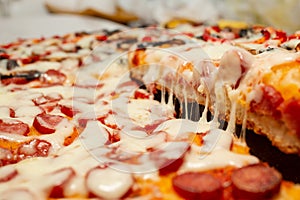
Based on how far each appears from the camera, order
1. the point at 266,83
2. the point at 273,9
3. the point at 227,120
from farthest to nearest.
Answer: the point at 273,9 → the point at 227,120 → the point at 266,83

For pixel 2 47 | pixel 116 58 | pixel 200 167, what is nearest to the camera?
pixel 200 167

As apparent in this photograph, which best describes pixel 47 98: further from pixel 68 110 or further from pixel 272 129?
pixel 272 129

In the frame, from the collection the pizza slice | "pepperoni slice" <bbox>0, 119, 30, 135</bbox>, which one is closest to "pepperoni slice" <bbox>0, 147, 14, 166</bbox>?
"pepperoni slice" <bbox>0, 119, 30, 135</bbox>

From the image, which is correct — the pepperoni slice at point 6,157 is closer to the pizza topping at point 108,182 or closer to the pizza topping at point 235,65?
the pizza topping at point 108,182

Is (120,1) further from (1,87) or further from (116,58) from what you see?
(1,87)

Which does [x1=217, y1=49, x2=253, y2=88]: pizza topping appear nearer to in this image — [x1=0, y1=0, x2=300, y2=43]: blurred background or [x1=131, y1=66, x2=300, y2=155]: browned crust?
[x1=131, y1=66, x2=300, y2=155]: browned crust

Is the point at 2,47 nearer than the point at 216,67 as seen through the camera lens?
No

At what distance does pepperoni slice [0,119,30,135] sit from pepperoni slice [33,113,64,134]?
0.05m

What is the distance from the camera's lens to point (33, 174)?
1507mm

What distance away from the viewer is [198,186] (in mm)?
1354

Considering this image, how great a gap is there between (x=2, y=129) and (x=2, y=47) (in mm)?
1718

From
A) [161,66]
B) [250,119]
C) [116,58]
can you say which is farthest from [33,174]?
[116,58]

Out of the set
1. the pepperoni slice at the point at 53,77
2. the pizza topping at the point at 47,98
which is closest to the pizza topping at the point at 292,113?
the pizza topping at the point at 47,98

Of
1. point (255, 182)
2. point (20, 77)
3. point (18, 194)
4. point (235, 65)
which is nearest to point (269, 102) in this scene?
point (235, 65)
